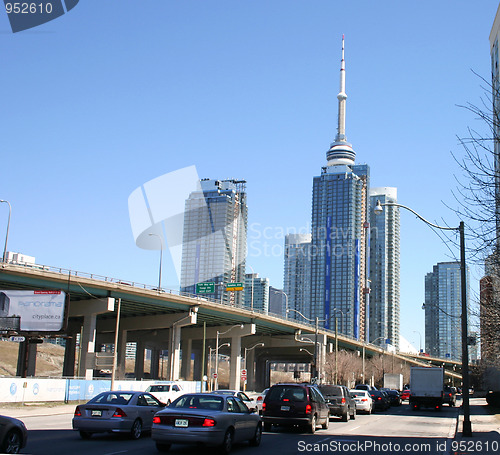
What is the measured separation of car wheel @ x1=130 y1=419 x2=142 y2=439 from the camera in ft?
63.8

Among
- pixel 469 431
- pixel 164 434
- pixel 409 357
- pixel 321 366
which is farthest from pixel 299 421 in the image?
pixel 409 357

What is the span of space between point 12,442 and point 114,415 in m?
5.79

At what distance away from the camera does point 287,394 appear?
2281cm

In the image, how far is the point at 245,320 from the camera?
84312 millimetres

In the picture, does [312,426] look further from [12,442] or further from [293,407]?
[12,442]

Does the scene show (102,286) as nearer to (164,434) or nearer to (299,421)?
(299,421)

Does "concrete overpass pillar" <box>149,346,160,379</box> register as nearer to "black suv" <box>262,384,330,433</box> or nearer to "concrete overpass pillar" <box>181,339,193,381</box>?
"concrete overpass pillar" <box>181,339,193,381</box>

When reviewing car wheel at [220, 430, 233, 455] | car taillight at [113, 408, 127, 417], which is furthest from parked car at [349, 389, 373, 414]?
car wheel at [220, 430, 233, 455]

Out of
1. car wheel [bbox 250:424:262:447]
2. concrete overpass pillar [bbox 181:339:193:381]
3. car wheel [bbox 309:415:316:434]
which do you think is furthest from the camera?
concrete overpass pillar [bbox 181:339:193:381]

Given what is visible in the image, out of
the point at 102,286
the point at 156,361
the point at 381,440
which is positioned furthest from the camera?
the point at 156,361

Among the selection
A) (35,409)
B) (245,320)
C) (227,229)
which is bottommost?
(35,409)

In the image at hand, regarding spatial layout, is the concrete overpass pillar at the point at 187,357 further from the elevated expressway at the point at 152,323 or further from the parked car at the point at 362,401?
the parked car at the point at 362,401

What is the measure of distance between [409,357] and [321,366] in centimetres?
7092

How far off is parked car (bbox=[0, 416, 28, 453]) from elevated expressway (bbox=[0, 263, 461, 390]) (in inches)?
1330
